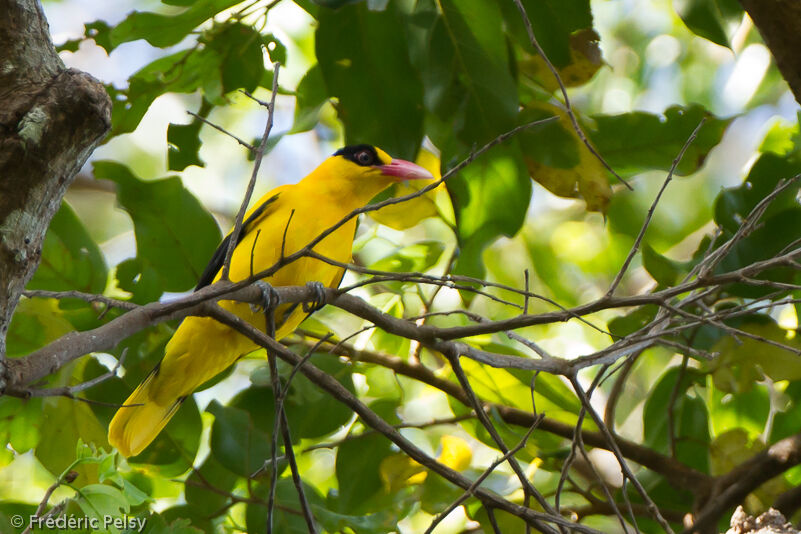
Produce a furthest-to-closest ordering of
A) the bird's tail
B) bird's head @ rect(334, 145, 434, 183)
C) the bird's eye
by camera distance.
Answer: the bird's eye < bird's head @ rect(334, 145, 434, 183) < the bird's tail

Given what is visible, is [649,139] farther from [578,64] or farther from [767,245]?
[767,245]

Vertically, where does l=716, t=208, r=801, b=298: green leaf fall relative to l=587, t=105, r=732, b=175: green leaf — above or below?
below

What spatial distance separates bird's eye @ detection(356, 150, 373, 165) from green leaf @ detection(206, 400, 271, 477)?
1212 millimetres

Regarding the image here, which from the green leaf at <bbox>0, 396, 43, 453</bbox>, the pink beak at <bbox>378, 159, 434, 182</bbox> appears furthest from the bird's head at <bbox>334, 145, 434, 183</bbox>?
the green leaf at <bbox>0, 396, 43, 453</bbox>

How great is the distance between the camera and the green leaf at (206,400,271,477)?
9.02 ft

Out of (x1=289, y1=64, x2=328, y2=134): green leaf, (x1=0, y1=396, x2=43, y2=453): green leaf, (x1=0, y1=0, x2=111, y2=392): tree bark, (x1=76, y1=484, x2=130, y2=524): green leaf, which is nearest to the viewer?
(x1=0, y1=0, x2=111, y2=392): tree bark

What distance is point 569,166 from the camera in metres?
2.85

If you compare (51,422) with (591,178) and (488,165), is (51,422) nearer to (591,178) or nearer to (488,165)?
(488,165)

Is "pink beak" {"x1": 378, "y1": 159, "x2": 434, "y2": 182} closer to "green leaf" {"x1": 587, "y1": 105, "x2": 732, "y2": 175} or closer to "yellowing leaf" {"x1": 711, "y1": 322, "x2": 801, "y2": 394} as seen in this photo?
"green leaf" {"x1": 587, "y1": 105, "x2": 732, "y2": 175}

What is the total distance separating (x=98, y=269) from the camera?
2.83 meters

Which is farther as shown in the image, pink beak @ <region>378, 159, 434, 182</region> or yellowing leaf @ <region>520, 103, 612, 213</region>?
pink beak @ <region>378, 159, 434, 182</region>

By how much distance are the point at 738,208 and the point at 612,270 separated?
1.16m

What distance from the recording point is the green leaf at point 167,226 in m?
2.86

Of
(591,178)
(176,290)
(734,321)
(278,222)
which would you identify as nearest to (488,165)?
(591,178)
